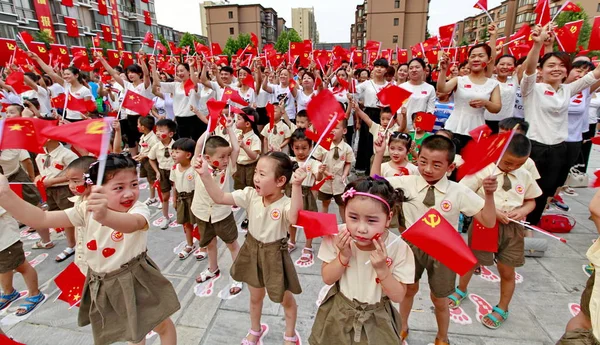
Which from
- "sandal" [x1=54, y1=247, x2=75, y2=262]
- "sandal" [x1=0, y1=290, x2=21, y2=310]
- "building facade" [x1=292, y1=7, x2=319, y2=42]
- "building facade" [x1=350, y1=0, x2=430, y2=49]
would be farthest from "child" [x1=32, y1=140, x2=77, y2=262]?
"building facade" [x1=292, y1=7, x2=319, y2=42]

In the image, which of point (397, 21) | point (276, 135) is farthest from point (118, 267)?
point (397, 21)

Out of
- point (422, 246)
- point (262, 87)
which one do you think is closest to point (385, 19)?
point (262, 87)

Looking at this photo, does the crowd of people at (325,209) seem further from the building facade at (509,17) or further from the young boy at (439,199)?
the building facade at (509,17)

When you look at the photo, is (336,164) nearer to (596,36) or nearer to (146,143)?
(146,143)

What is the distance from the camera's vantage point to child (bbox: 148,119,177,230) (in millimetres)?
4297

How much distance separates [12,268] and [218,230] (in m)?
1.76

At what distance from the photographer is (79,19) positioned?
3105cm

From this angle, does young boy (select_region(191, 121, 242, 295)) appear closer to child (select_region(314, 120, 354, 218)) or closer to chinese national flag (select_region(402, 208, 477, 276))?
child (select_region(314, 120, 354, 218))

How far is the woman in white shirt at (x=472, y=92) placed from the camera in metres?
3.63

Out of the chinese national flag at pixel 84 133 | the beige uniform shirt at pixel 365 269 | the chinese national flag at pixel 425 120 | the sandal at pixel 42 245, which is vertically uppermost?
the chinese national flag at pixel 84 133

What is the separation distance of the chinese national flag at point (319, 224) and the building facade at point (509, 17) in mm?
8513

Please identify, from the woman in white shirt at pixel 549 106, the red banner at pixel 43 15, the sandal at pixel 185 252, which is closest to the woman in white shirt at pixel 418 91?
the woman in white shirt at pixel 549 106

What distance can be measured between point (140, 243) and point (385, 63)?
4.80m

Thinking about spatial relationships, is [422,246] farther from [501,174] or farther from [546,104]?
[546,104]
